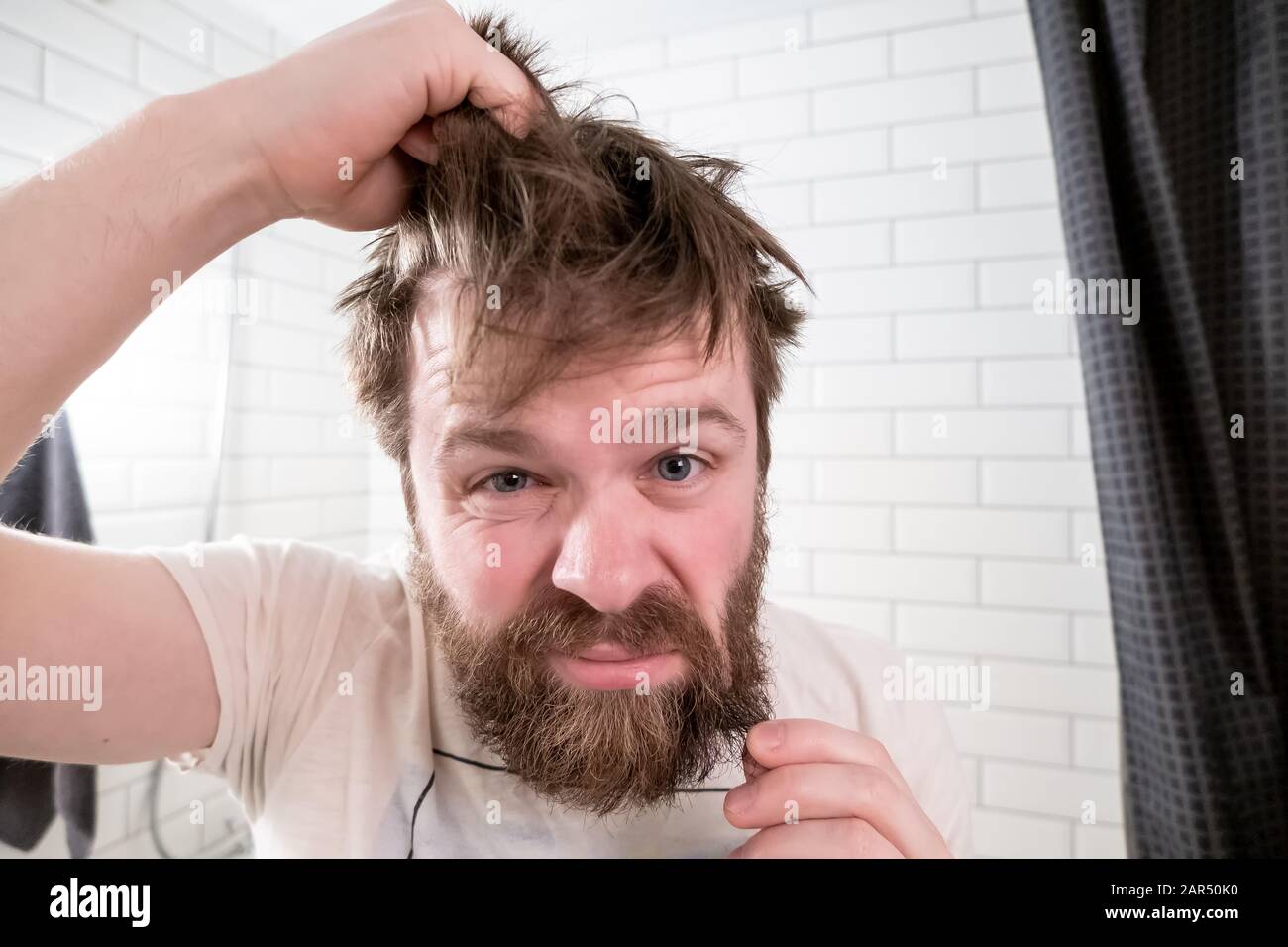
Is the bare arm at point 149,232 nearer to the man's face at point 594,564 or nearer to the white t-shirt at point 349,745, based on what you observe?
the white t-shirt at point 349,745

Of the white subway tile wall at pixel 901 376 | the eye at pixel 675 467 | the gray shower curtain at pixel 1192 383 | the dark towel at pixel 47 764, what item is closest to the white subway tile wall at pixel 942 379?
the white subway tile wall at pixel 901 376

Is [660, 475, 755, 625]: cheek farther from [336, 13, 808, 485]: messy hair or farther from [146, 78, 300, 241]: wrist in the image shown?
[146, 78, 300, 241]: wrist

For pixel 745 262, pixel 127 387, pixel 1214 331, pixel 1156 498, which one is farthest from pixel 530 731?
pixel 127 387

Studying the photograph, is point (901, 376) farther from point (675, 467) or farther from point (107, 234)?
point (107, 234)

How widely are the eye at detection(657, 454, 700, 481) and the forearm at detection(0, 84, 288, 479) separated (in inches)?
15.7

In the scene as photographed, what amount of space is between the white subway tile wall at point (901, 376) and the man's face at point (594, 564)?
92 cm

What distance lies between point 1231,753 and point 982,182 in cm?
111

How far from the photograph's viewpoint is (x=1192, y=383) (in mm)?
741

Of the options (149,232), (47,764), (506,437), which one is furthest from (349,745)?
(47,764)

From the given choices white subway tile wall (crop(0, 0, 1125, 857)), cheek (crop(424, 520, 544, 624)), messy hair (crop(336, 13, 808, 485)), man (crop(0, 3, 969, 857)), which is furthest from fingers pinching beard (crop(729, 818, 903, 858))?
white subway tile wall (crop(0, 0, 1125, 857))

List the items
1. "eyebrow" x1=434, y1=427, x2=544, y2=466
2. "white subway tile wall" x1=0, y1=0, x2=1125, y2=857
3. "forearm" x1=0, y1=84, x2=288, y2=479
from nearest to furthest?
"forearm" x1=0, y1=84, x2=288, y2=479 < "eyebrow" x1=434, y1=427, x2=544, y2=466 < "white subway tile wall" x1=0, y1=0, x2=1125, y2=857

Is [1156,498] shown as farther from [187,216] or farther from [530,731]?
[187,216]

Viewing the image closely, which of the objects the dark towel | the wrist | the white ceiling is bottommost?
the dark towel

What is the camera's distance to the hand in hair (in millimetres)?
558
